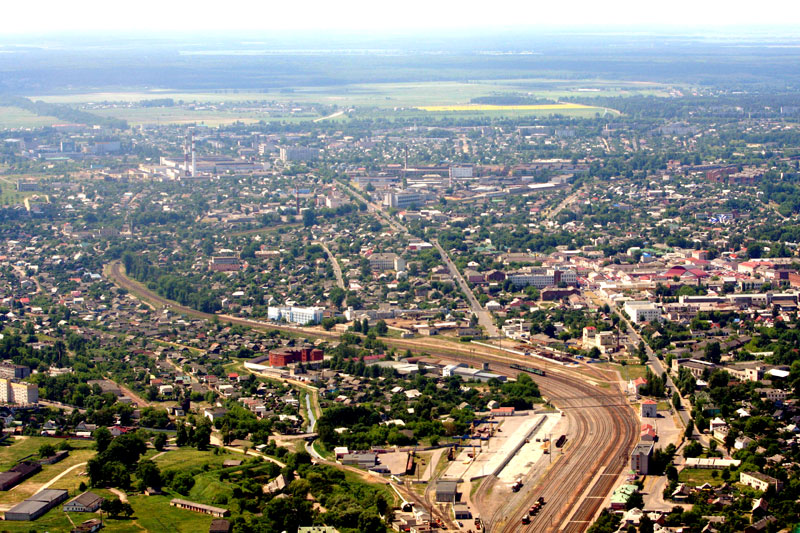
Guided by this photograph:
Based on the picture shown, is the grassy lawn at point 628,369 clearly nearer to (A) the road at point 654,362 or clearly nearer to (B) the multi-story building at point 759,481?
(A) the road at point 654,362

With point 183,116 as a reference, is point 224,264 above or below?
above

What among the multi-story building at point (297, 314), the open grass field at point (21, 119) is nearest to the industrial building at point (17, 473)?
the multi-story building at point (297, 314)

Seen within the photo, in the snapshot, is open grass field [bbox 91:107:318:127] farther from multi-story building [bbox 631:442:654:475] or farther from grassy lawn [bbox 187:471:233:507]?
multi-story building [bbox 631:442:654:475]

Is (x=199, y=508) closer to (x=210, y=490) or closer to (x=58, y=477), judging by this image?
(x=210, y=490)

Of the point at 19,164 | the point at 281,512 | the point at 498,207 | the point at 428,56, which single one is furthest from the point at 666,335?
the point at 428,56

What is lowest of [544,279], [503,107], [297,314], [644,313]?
[503,107]

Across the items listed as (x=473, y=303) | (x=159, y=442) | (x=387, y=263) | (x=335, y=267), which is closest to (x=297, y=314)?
(x=473, y=303)
